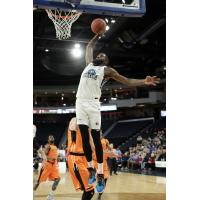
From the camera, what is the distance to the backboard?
15.3ft

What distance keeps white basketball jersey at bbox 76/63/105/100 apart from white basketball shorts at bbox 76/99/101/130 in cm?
8

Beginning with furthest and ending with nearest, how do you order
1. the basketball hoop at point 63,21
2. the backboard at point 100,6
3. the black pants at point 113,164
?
1. the black pants at point 113,164
2. the basketball hoop at point 63,21
3. the backboard at point 100,6

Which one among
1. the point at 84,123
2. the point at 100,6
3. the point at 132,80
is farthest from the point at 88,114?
the point at 100,6

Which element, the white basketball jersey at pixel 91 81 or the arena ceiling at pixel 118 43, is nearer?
the white basketball jersey at pixel 91 81

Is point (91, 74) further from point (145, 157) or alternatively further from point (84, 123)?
point (145, 157)

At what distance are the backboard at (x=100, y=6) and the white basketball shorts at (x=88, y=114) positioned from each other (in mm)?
1241

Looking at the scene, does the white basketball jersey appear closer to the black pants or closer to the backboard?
the backboard

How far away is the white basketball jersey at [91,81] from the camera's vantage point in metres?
4.47

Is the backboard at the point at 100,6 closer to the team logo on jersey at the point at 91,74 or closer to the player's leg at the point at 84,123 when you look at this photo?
the team logo on jersey at the point at 91,74

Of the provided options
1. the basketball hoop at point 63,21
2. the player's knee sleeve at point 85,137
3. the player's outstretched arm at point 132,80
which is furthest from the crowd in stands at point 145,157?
the player's outstretched arm at point 132,80

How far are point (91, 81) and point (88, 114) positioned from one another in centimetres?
40

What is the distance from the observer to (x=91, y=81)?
4.47 m

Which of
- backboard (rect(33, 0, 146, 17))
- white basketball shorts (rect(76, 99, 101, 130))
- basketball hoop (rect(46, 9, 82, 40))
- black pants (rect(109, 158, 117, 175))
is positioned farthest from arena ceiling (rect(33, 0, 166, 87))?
white basketball shorts (rect(76, 99, 101, 130))
